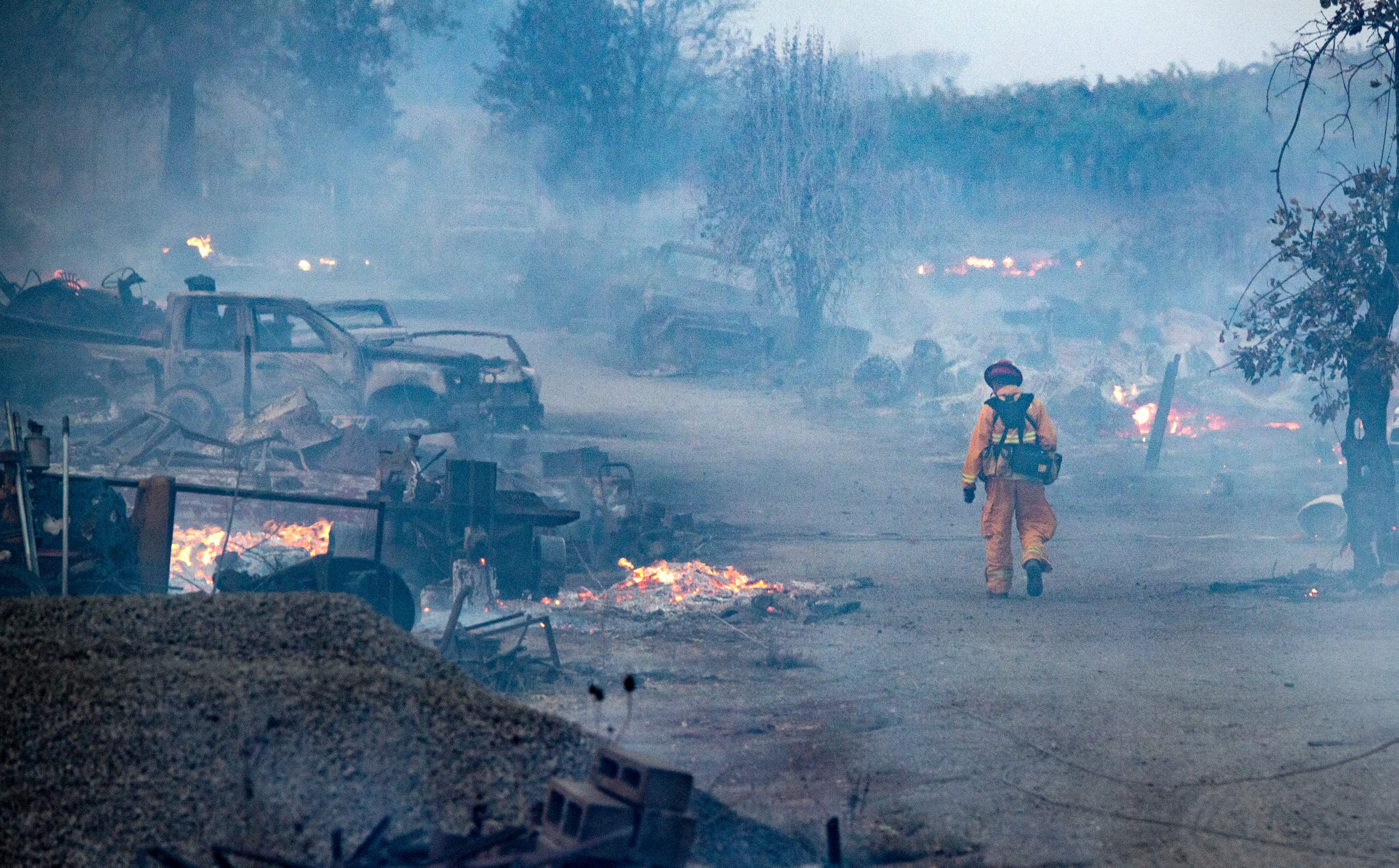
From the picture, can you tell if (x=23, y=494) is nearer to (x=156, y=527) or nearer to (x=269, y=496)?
(x=156, y=527)

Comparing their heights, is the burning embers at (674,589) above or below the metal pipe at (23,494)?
below

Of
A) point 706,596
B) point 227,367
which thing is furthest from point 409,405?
point 706,596

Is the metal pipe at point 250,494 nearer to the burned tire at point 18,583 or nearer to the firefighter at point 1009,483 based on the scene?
the burned tire at point 18,583

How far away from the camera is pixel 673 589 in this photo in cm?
804

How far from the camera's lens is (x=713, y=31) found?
112ft

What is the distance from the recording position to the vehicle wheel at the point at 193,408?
11594mm

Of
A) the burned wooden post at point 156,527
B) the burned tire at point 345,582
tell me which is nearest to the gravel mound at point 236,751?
the burned tire at point 345,582

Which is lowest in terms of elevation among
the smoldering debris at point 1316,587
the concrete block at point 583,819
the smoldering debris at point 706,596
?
the smoldering debris at point 706,596

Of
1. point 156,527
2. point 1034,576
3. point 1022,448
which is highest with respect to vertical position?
point 1022,448

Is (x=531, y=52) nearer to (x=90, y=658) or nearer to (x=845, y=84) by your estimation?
(x=845, y=84)

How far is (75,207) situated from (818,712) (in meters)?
37.2

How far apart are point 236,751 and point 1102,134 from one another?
2935 cm

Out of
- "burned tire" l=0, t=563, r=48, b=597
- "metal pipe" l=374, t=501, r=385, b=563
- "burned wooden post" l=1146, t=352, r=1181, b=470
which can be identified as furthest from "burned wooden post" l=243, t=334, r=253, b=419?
"burned wooden post" l=1146, t=352, r=1181, b=470

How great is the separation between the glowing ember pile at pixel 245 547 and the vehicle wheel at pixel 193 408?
3.23 m
